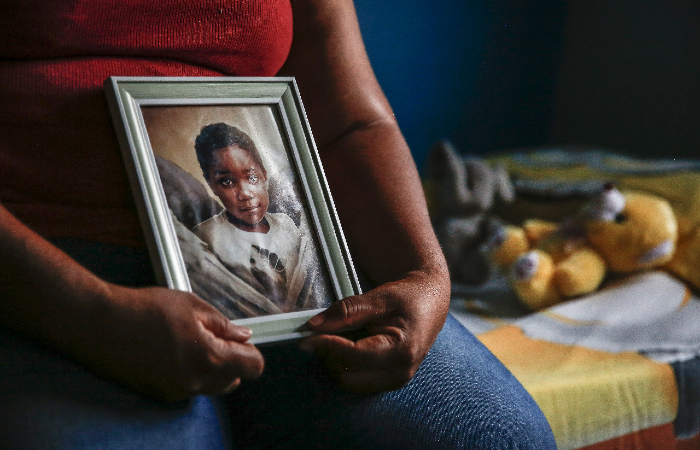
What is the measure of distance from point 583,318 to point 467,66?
102 centimetres

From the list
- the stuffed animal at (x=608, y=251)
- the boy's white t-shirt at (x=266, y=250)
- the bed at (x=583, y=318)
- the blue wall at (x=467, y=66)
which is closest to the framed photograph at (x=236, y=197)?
the boy's white t-shirt at (x=266, y=250)

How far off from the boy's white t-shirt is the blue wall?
1.19 metres

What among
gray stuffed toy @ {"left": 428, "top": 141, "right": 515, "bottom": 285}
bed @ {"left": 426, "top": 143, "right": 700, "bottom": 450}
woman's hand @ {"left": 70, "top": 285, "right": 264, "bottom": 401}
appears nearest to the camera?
woman's hand @ {"left": 70, "top": 285, "right": 264, "bottom": 401}

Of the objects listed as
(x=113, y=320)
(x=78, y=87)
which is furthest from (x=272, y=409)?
(x=78, y=87)

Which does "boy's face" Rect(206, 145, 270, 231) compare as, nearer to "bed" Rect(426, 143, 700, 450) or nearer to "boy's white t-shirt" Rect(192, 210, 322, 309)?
"boy's white t-shirt" Rect(192, 210, 322, 309)

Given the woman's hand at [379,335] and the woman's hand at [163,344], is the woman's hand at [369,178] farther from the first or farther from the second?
the woman's hand at [163,344]

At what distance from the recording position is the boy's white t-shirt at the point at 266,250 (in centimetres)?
43

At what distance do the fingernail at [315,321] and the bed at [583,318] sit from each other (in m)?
0.50

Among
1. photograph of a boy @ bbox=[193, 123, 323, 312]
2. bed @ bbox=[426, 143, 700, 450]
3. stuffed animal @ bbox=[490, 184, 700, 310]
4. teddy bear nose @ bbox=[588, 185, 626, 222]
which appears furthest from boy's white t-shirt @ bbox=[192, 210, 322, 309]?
teddy bear nose @ bbox=[588, 185, 626, 222]

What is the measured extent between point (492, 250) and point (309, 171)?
837 millimetres

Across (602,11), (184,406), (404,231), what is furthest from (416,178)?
(602,11)

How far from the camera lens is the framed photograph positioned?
41 centimetres

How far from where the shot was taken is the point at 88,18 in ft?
1.40

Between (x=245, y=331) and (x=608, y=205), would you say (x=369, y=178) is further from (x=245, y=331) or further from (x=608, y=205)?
(x=608, y=205)
